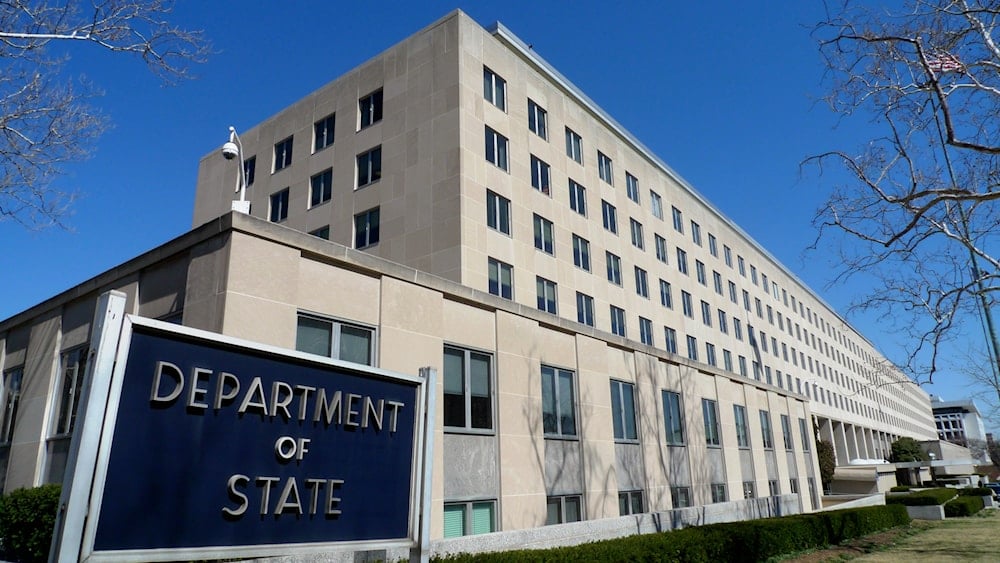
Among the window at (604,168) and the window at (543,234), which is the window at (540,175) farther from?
the window at (604,168)

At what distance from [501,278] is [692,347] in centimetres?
2145

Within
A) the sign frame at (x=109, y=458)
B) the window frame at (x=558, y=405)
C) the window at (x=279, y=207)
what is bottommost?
the sign frame at (x=109, y=458)

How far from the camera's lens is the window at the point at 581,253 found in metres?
31.3

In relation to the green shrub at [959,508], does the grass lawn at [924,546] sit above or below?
below

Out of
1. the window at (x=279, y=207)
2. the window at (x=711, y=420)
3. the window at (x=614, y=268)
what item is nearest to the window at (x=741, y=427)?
the window at (x=711, y=420)

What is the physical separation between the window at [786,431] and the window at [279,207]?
1145 inches

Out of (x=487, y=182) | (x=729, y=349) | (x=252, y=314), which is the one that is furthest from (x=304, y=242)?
(x=729, y=349)

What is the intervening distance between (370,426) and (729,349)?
4863 centimetres

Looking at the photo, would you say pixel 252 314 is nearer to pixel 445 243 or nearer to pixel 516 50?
pixel 445 243

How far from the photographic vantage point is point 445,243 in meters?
24.9

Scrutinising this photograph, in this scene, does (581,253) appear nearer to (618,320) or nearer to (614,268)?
(614,268)

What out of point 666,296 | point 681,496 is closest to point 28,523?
point 681,496

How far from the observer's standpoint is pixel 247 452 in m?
3.31

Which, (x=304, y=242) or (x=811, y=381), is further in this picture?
(x=811, y=381)
